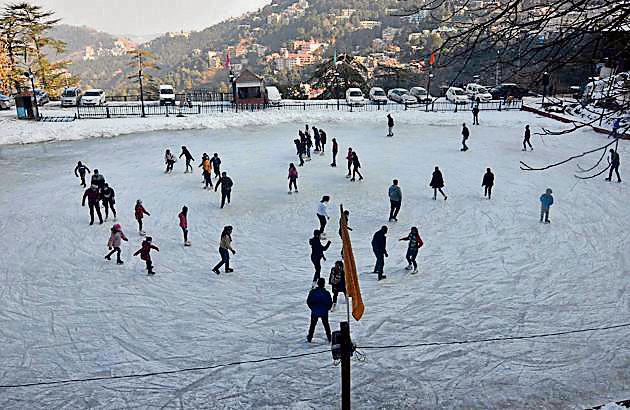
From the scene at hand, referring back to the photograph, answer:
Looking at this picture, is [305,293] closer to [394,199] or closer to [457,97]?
[394,199]

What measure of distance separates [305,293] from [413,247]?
263 cm

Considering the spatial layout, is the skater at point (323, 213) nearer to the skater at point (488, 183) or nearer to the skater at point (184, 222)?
the skater at point (184, 222)

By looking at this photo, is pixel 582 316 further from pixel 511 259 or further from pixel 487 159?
pixel 487 159

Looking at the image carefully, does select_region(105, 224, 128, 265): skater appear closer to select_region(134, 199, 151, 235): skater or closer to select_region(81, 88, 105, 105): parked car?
select_region(134, 199, 151, 235): skater

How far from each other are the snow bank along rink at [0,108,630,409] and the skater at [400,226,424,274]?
1.33ft

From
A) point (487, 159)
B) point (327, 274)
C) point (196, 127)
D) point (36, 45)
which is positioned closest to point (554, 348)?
point (327, 274)

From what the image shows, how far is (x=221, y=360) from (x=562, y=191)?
13.9 m

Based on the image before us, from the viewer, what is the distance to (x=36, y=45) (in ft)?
156

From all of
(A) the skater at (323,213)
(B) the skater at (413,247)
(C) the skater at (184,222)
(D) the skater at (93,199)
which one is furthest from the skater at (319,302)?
(D) the skater at (93,199)

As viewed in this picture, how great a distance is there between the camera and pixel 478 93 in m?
39.8

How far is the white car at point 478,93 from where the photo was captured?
38466 mm

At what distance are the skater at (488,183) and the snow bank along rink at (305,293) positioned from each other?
1.37 ft

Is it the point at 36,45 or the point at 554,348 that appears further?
the point at 36,45

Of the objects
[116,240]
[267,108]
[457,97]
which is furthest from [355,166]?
[457,97]
